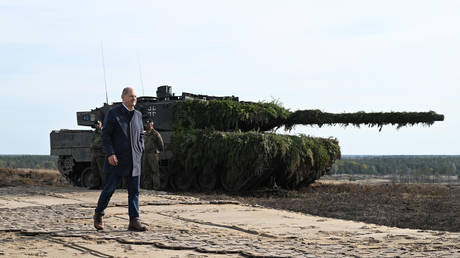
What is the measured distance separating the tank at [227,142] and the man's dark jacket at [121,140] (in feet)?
28.8

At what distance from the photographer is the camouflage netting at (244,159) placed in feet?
54.7

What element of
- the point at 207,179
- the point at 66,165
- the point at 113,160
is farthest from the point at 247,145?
the point at 113,160

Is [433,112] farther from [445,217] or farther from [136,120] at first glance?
[136,120]

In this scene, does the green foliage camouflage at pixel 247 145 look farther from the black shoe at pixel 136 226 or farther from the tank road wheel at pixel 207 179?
the black shoe at pixel 136 226

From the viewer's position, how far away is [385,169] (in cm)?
7162

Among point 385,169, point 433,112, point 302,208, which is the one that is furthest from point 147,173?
point 385,169

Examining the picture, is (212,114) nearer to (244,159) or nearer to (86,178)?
(244,159)

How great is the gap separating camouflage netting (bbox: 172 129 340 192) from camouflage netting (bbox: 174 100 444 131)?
525 mm

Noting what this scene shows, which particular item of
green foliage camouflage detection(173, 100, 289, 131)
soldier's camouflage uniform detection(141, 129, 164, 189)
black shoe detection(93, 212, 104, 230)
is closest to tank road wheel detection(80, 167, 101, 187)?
soldier's camouflage uniform detection(141, 129, 164, 189)

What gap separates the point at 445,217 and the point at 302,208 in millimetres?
2409

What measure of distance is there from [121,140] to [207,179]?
399 inches

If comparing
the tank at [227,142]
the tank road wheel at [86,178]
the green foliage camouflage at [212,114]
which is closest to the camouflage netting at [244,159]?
the tank at [227,142]

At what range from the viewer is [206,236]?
7266 mm

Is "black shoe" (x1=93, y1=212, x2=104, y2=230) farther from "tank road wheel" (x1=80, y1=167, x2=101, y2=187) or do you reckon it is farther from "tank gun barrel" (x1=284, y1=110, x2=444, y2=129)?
"tank road wheel" (x1=80, y1=167, x2=101, y2=187)
